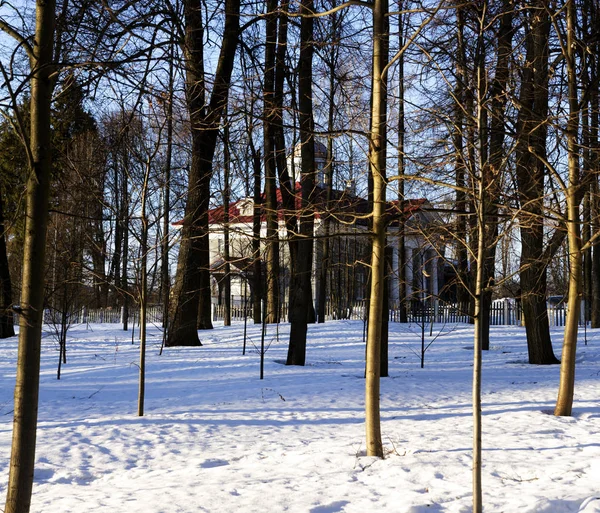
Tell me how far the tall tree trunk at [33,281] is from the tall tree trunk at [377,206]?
11.1ft

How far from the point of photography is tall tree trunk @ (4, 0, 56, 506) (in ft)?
12.6

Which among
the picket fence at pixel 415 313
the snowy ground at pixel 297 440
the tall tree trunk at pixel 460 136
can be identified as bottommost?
the snowy ground at pixel 297 440

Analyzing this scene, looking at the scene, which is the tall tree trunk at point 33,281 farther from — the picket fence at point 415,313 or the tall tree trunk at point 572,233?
the picket fence at point 415,313

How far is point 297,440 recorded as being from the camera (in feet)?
26.0

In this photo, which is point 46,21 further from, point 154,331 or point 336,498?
point 154,331

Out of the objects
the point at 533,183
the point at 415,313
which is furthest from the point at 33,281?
the point at 415,313

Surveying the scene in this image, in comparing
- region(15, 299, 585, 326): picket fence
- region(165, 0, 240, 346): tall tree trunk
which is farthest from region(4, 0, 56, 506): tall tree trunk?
region(15, 299, 585, 326): picket fence

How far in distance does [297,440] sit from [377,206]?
120 inches

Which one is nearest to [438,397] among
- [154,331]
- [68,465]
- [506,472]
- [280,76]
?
[506,472]

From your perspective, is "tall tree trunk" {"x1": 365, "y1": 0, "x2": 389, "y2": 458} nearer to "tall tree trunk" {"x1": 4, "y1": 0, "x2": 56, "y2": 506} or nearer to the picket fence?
"tall tree trunk" {"x1": 4, "y1": 0, "x2": 56, "y2": 506}

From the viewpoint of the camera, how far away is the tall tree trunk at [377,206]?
6.57 m

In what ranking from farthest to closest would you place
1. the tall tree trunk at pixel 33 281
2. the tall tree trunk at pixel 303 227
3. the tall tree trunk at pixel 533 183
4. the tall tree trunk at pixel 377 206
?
the tall tree trunk at pixel 303 227
the tall tree trunk at pixel 533 183
the tall tree trunk at pixel 377 206
the tall tree trunk at pixel 33 281

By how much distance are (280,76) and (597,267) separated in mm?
12281

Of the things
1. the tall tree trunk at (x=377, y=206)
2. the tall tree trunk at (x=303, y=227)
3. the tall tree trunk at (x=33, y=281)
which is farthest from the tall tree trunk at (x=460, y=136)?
the tall tree trunk at (x=303, y=227)
